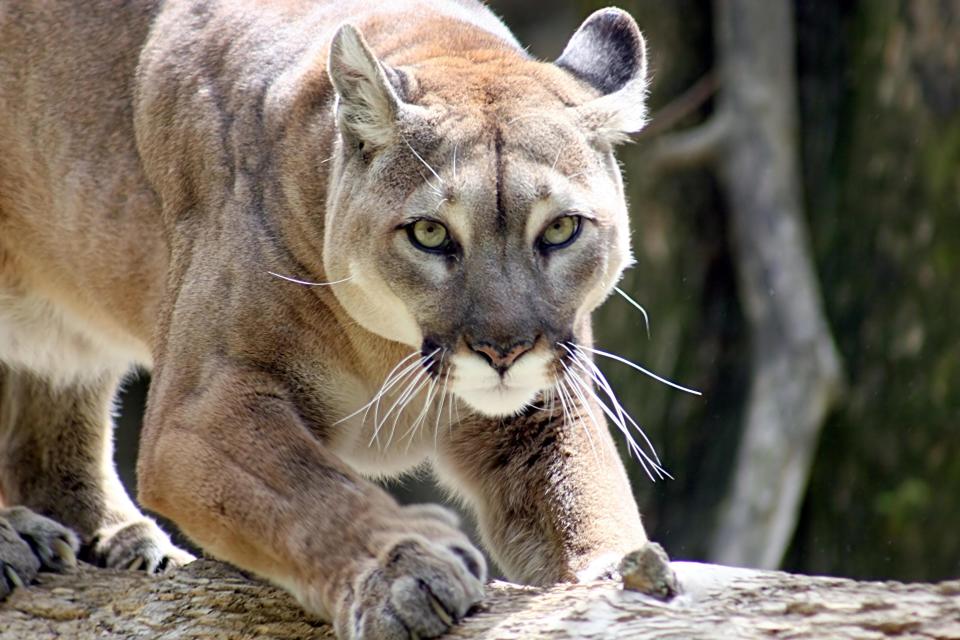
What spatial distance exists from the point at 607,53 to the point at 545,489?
145cm

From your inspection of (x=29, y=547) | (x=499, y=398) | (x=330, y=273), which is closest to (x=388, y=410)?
Answer: (x=330, y=273)

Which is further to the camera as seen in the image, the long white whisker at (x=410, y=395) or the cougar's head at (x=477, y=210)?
the long white whisker at (x=410, y=395)

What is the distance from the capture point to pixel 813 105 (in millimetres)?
9883

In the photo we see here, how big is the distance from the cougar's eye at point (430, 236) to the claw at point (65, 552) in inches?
64.4

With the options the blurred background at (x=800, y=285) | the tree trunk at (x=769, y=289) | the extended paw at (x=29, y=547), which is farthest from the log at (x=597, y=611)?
the tree trunk at (x=769, y=289)

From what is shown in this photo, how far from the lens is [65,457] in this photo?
5746mm

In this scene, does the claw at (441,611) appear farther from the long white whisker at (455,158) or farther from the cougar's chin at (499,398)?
the long white whisker at (455,158)

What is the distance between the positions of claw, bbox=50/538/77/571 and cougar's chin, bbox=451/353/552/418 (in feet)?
5.06

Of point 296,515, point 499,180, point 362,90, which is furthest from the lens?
point 362,90

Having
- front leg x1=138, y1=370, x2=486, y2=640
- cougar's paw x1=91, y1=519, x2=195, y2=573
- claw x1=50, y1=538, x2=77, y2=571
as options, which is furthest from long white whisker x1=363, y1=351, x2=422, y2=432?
Answer: claw x1=50, y1=538, x2=77, y2=571

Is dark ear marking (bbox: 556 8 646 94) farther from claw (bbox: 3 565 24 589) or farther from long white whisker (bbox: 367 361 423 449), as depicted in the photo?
claw (bbox: 3 565 24 589)

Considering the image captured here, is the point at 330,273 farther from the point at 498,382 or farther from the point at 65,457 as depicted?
the point at 65,457

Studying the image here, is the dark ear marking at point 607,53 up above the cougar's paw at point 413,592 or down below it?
above

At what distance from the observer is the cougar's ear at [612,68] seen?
4.48m
